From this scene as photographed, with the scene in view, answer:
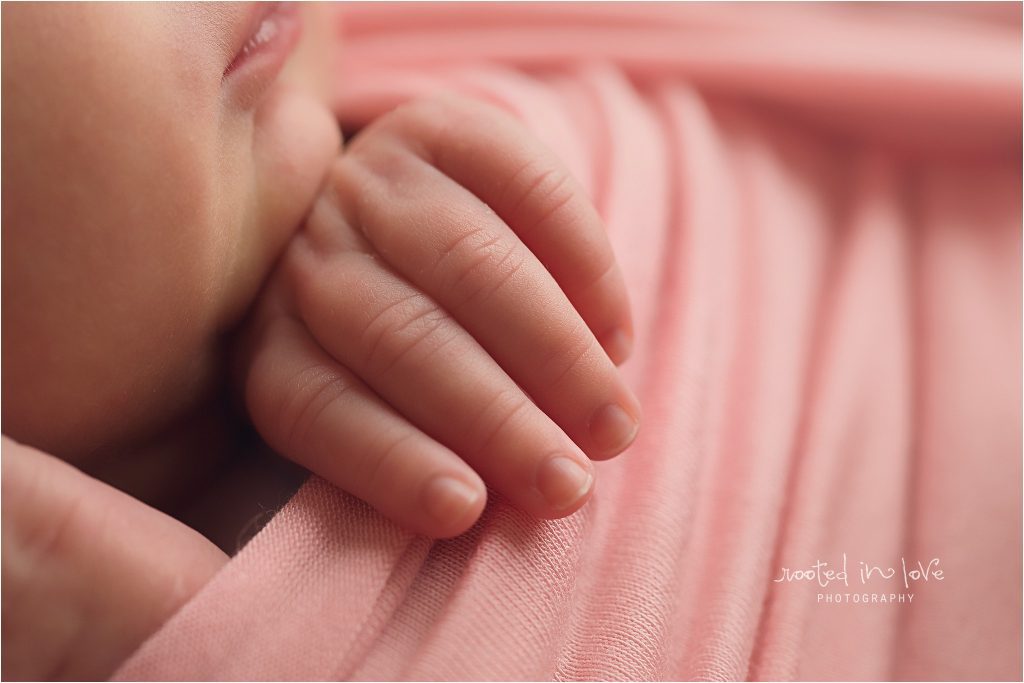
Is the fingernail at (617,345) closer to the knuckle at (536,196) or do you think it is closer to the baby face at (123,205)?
the knuckle at (536,196)

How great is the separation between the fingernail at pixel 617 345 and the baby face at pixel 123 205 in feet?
0.60

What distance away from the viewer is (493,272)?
15.9 inches

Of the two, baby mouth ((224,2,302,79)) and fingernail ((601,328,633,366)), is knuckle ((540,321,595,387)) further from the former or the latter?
baby mouth ((224,2,302,79))

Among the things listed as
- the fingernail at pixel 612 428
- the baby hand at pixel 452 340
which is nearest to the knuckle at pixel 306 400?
the baby hand at pixel 452 340

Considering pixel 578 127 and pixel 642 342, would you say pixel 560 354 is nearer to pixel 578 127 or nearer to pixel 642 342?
pixel 642 342

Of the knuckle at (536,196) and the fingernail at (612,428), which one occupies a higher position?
the knuckle at (536,196)

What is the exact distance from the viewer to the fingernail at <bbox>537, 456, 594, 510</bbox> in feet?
1.27

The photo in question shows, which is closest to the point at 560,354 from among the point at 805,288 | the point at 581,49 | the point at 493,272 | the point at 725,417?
the point at 493,272

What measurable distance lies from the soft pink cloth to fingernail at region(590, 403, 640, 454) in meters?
0.04

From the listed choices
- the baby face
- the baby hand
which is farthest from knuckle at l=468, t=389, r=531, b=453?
the baby face

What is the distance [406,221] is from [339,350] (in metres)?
0.07

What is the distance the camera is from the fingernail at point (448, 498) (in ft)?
1.22

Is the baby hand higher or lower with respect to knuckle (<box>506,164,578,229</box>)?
lower

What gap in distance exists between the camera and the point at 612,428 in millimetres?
415
